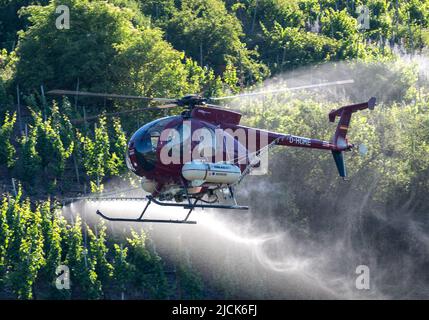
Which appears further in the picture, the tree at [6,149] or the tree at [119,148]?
the tree at [119,148]

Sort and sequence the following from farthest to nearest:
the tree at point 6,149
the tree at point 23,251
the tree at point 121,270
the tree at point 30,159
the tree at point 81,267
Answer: the tree at point 6,149 → the tree at point 30,159 → the tree at point 121,270 → the tree at point 81,267 → the tree at point 23,251

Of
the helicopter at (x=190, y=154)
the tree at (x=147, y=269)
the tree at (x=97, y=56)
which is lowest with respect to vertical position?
the tree at (x=147, y=269)

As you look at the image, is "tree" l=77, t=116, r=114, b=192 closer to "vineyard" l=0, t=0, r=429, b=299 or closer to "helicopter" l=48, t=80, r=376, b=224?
"vineyard" l=0, t=0, r=429, b=299

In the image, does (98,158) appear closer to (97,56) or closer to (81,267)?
(81,267)

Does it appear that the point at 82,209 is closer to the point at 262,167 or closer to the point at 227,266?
the point at 227,266

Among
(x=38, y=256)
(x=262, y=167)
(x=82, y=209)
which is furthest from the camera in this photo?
(x=82, y=209)

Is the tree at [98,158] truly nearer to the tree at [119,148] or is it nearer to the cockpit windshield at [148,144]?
the tree at [119,148]

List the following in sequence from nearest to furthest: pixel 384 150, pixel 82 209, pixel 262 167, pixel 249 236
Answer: pixel 262 167 < pixel 82 209 < pixel 249 236 < pixel 384 150

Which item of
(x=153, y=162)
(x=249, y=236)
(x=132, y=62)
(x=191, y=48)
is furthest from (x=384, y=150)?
(x=153, y=162)

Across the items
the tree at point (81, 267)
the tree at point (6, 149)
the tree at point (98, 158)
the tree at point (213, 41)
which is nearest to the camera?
the tree at point (81, 267)

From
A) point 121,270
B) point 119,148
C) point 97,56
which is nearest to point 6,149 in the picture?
point 119,148

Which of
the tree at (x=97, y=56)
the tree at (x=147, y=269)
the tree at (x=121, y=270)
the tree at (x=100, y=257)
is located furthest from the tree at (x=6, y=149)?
the tree at (x=97, y=56)
